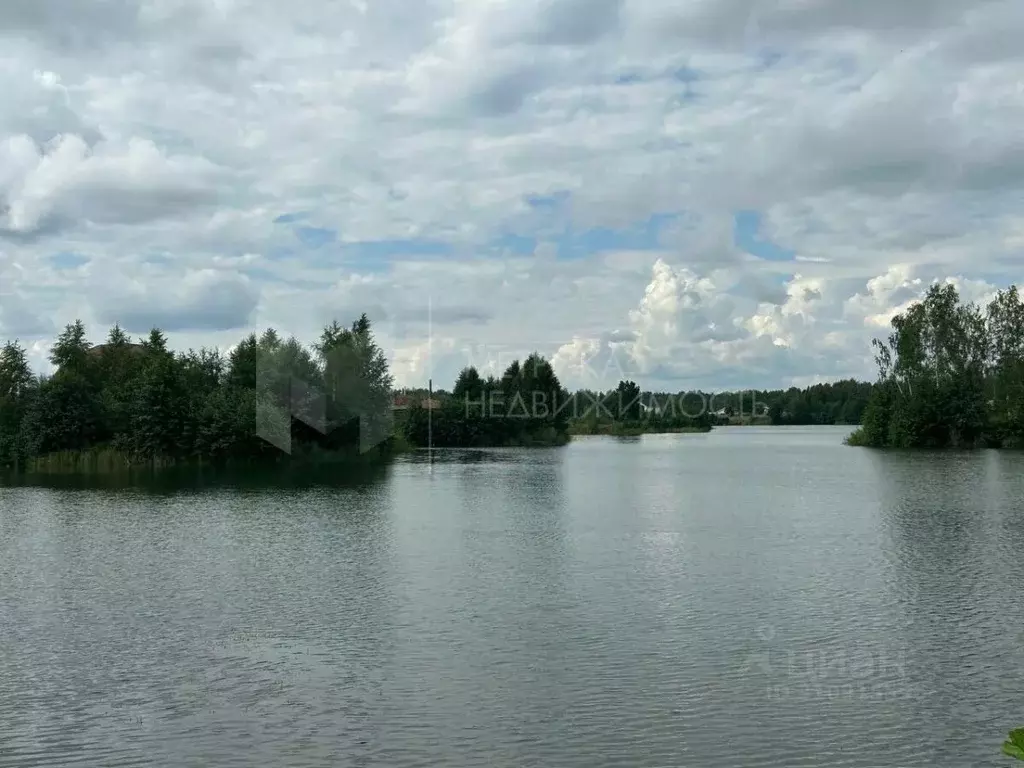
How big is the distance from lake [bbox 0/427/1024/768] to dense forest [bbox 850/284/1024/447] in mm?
53072

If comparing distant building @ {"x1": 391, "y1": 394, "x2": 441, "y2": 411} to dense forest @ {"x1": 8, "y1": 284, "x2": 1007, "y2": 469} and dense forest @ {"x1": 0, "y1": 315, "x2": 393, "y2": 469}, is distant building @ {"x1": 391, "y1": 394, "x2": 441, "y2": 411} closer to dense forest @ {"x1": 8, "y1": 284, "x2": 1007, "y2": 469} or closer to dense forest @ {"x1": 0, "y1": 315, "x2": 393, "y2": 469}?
dense forest @ {"x1": 8, "y1": 284, "x2": 1007, "y2": 469}

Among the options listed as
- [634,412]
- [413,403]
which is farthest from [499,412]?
[634,412]

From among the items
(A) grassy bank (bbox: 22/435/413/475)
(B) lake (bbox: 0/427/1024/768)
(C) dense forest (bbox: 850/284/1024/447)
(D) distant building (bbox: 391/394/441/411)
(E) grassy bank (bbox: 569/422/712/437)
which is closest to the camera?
(B) lake (bbox: 0/427/1024/768)

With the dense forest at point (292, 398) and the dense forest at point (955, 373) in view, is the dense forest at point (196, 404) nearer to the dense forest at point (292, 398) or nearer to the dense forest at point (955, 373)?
the dense forest at point (292, 398)

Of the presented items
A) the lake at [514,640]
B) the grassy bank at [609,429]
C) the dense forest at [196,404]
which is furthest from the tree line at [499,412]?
the lake at [514,640]

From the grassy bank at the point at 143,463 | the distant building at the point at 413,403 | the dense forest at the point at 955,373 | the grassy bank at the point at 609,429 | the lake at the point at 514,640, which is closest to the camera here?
the lake at the point at 514,640

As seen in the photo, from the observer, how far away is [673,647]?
1437 cm

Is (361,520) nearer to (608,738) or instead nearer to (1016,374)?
(608,738)

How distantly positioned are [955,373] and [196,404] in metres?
62.5

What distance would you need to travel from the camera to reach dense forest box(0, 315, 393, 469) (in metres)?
62.1

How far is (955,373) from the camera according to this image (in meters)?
82.0

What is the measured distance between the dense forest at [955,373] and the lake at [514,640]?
5307 cm

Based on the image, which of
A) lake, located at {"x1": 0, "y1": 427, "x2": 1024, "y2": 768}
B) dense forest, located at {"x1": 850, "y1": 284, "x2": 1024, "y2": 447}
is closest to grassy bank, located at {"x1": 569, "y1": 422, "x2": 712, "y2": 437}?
dense forest, located at {"x1": 850, "y1": 284, "x2": 1024, "y2": 447}

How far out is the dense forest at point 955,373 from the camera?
262 feet
